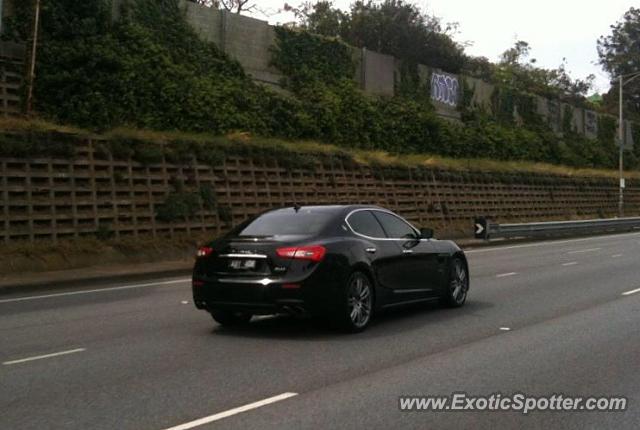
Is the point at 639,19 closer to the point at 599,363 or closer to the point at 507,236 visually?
the point at 507,236

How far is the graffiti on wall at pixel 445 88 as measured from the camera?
42.0 m

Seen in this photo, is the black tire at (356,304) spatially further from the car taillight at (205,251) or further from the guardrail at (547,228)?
the guardrail at (547,228)

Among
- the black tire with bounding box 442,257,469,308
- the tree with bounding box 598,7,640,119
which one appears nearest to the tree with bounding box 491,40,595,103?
the tree with bounding box 598,7,640,119

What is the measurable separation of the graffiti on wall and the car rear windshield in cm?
3281

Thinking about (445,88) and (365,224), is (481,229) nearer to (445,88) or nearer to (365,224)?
(445,88)

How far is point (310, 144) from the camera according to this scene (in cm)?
2869

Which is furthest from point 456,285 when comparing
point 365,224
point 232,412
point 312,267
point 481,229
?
point 481,229

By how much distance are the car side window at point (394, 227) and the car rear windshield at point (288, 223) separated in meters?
1.01

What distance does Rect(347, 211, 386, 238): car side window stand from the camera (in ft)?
32.5

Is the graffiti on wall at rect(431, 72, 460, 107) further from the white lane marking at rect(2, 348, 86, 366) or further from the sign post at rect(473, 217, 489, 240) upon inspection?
the white lane marking at rect(2, 348, 86, 366)

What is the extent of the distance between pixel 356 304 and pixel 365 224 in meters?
1.23

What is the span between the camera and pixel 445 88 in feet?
141

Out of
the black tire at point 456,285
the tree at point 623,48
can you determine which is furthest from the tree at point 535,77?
the black tire at point 456,285

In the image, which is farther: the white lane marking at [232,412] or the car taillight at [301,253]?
the car taillight at [301,253]
